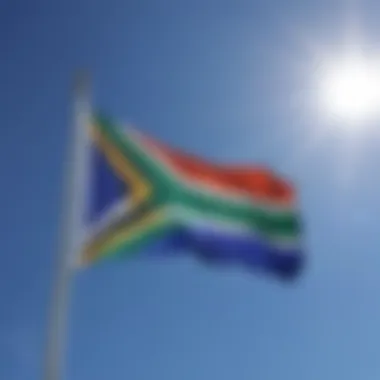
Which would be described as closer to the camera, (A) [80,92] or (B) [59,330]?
(B) [59,330]

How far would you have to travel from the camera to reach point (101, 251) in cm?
1349

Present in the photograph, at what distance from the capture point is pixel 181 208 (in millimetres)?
14180

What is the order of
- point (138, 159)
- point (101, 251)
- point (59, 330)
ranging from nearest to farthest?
point (59, 330), point (101, 251), point (138, 159)

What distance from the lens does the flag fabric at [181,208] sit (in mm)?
13758

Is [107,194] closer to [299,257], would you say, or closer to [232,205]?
[232,205]

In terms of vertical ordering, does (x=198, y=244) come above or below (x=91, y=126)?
below

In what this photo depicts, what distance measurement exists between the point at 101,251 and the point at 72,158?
1.27 m

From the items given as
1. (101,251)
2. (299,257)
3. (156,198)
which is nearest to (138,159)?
(156,198)

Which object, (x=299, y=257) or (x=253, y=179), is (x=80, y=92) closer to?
(x=253, y=179)

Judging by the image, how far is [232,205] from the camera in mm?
14648

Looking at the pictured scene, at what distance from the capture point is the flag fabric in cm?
1376

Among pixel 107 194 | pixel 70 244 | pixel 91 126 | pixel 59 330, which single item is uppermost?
pixel 91 126

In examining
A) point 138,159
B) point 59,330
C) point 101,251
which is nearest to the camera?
point 59,330

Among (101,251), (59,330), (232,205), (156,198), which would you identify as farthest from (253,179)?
(59,330)
